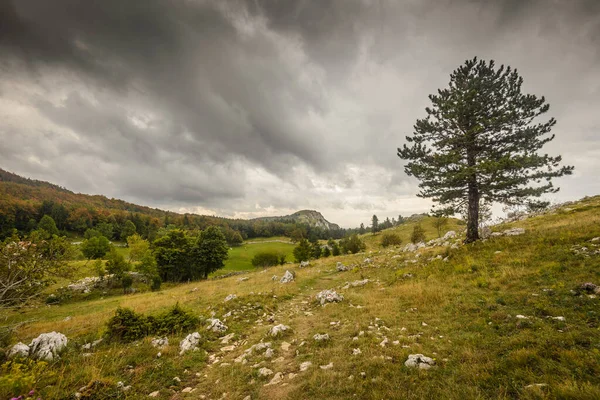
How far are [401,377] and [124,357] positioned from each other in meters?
8.92

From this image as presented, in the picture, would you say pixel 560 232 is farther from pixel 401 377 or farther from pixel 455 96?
pixel 401 377

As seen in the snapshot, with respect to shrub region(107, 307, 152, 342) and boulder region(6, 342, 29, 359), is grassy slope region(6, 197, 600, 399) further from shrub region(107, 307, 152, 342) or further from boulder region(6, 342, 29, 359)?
boulder region(6, 342, 29, 359)

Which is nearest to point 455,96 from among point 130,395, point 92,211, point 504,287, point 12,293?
point 504,287

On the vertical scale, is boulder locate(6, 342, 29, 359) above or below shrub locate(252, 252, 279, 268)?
above

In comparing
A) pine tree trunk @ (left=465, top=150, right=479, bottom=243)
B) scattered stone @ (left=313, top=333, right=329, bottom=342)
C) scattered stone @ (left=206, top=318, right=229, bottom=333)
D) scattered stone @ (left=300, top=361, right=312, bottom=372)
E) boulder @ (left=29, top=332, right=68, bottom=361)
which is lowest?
scattered stone @ (left=206, top=318, right=229, bottom=333)

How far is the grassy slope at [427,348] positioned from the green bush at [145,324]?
808mm

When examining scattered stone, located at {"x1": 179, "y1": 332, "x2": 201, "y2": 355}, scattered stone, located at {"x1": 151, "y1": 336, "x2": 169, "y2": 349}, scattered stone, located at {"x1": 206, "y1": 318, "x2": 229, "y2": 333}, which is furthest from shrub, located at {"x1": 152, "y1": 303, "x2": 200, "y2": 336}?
scattered stone, located at {"x1": 179, "y1": 332, "x2": 201, "y2": 355}

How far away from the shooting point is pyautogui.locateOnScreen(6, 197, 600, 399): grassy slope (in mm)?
4816

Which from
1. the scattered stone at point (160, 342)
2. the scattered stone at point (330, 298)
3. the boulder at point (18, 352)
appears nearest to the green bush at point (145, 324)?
the scattered stone at point (160, 342)

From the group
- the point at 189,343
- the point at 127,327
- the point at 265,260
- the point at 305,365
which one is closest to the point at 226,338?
the point at 189,343

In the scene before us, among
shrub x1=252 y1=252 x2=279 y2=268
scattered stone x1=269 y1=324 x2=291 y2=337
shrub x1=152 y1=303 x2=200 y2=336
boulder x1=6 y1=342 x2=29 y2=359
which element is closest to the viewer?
boulder x1=6 y1=342 x2=29 y2=359

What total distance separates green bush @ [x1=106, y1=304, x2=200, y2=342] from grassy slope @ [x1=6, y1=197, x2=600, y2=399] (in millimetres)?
808

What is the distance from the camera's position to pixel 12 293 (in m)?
9.72

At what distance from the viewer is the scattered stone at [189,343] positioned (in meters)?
8.43
